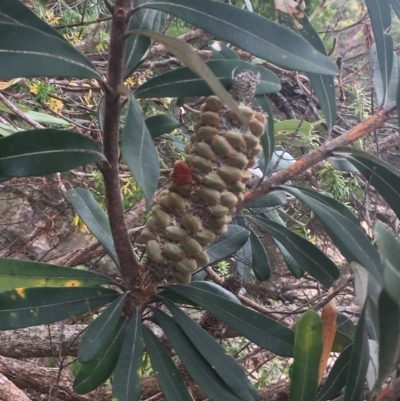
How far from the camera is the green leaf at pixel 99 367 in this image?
22.4 inches

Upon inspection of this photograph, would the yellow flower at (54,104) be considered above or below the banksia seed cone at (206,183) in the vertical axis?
above

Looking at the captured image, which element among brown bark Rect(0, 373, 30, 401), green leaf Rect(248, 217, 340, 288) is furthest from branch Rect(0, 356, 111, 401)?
green leaf Rect(248, 217, 340, 288)

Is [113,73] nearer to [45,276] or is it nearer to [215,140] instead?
[215,140]

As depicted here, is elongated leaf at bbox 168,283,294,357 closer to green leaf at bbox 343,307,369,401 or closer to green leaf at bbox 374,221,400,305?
green leaf at bbox 343,307,369,401

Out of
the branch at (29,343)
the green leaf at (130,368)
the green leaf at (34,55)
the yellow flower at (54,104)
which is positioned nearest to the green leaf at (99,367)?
the green leaf at (130,368)

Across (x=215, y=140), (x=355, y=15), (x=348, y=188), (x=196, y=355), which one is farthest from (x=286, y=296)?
(x=355, y=15)

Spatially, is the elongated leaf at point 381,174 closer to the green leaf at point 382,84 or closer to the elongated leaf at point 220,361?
the green leaf at point 382,84

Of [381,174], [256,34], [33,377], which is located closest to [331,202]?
[381,174]

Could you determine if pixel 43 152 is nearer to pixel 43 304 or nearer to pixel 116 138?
pixel 116 138

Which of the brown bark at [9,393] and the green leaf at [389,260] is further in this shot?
the brown bark at [9,393]

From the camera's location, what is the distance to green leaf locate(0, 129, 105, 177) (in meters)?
0.47

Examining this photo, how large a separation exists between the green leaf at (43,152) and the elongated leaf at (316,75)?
1.08ft

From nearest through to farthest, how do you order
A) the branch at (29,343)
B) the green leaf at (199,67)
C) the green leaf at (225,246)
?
1. the green leaf at (199,67)
2. the green leaf at (225,246)
3. the branch at (29,343)

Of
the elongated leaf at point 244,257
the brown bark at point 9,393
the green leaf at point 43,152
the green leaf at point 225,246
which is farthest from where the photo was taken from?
the elongated leaf at point 244,257
